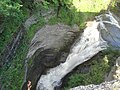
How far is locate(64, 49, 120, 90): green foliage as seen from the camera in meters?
14.1

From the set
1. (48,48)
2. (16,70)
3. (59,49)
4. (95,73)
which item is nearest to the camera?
(16,70)

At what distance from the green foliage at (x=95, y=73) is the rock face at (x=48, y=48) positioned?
173 centimetres

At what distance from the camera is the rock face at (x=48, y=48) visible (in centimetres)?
1500

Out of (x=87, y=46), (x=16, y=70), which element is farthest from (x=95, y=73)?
(x=16, y=70)

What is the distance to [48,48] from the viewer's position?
16.2 m

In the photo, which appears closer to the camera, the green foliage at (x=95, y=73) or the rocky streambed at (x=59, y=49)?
the green foliage at (x=95, y=73)

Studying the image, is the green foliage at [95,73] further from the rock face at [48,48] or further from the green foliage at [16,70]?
the green foliage at [16,70]

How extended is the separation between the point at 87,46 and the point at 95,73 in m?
2.85

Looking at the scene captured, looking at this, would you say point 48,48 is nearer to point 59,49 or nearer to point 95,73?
point 59,49

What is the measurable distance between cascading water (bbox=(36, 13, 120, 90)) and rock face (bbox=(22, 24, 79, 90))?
1.25 ft

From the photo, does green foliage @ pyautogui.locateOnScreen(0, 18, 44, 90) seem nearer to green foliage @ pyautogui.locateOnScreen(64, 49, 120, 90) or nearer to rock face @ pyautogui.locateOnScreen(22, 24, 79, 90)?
rock face @ pyautogui.locateOnScreen(22, 24, 79, 90)

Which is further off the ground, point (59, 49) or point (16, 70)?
point (16, 70)

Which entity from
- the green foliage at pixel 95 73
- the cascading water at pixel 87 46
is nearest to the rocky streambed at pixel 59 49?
the cascading water at pixel 87 46

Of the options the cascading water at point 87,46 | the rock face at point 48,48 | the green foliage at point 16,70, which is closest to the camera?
the green foliage at point 16,70
